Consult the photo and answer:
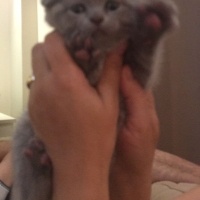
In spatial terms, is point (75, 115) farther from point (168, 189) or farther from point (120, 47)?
point (168, 189)

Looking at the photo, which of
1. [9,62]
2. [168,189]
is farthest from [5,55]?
[168,189]

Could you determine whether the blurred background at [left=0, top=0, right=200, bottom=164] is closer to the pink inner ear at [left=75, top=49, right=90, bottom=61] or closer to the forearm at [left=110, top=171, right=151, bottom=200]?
the forearm at [left=110, top=171, right=151, bottom=200]

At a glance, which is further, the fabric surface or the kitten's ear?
the fabric surface

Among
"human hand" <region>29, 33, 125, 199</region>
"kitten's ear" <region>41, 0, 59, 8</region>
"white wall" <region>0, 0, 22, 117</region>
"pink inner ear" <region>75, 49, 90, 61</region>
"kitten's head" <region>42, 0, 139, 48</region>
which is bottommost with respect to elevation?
"white wall" <region>0, 0, 22, 117</region>

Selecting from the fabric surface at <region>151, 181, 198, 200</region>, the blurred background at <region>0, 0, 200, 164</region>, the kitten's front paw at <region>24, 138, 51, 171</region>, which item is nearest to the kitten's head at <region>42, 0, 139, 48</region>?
the kitten's front paw at <region>24, 138, 51, 171</region>

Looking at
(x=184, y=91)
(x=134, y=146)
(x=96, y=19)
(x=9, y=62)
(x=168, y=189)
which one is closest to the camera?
(x=96, y=19)

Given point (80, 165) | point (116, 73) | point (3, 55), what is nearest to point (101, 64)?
point (116, 73)

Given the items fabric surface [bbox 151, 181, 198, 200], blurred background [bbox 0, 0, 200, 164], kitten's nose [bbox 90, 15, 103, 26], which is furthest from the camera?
blurred background [bbox 0, 0, 200, 164]
